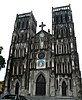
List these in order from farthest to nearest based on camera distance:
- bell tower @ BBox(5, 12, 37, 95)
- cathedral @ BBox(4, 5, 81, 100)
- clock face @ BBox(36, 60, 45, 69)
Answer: clock face @ BBox(36, 60, 45, 69) → bell tower @ BBox(5, 12, 37, 95) → cathedral @ BBox(4, 5, 81, 100)

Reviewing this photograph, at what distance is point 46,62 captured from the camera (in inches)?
1232

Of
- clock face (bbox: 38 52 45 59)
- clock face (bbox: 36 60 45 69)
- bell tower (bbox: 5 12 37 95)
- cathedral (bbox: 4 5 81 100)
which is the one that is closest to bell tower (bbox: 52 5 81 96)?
cathedral (bbox: 4 5 81 100)

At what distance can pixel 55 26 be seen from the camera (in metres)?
35.6

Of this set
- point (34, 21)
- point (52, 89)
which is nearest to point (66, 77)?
point (52, 89)

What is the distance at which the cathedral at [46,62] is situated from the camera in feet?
93.5

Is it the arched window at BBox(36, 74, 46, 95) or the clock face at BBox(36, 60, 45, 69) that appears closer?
the arched window at BBox(36, 74, 46, 95)

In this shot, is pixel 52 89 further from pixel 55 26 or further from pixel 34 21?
pixel 34 21

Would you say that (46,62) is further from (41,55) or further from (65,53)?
(65,53)

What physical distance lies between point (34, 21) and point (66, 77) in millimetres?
19480

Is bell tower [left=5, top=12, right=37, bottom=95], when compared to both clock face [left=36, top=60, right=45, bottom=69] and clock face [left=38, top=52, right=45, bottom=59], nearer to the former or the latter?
clock face [left=36, top=60, right=45, bottom=69]

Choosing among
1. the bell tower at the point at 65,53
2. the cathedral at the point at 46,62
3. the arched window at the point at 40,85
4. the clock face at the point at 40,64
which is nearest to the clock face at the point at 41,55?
the cathedral at the point at 46,62

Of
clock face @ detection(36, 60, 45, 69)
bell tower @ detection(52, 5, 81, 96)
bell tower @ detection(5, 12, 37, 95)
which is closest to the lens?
bell tower @ detection(52, 5, 81, 96)

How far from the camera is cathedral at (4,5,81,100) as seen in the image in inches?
1122

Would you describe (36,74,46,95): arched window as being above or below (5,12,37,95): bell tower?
below
